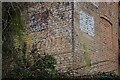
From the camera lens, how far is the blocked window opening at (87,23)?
1116 centimetres

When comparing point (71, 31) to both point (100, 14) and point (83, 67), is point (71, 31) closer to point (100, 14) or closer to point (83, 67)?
point (83, 67)

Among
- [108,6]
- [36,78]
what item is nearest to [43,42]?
[36,78]

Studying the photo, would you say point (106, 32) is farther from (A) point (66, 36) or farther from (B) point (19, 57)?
(B) point (19, 57)

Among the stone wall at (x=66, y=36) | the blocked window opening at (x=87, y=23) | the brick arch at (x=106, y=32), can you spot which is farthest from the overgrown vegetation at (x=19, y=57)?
the brick arch at (x=106, y=32)

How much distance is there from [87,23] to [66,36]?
1.08 meters

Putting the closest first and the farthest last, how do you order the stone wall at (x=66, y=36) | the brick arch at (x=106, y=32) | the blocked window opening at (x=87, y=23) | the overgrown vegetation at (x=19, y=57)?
1. the overgrown vegetation at (x=19, y=57)
2. the stone wall at (x=66, y=36)
3. the blocked window opening at (x=87, y=23)
4. the brick arch at (x=106, y=32)

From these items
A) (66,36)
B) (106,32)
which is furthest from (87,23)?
(106,32)

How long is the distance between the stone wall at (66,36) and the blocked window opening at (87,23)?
93 mm

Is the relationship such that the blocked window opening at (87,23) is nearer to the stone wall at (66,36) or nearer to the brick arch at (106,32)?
the stone wall at (66,36)

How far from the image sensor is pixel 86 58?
1100 centimetres

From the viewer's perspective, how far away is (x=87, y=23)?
37.6 feet

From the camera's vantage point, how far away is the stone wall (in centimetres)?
1060

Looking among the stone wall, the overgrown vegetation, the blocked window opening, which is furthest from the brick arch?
the overgrown vegetation

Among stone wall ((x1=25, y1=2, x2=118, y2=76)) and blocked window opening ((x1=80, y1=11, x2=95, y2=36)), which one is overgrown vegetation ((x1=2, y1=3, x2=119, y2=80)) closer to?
stone wall ((x1=25, y1=2, x2=118, y2=76))
